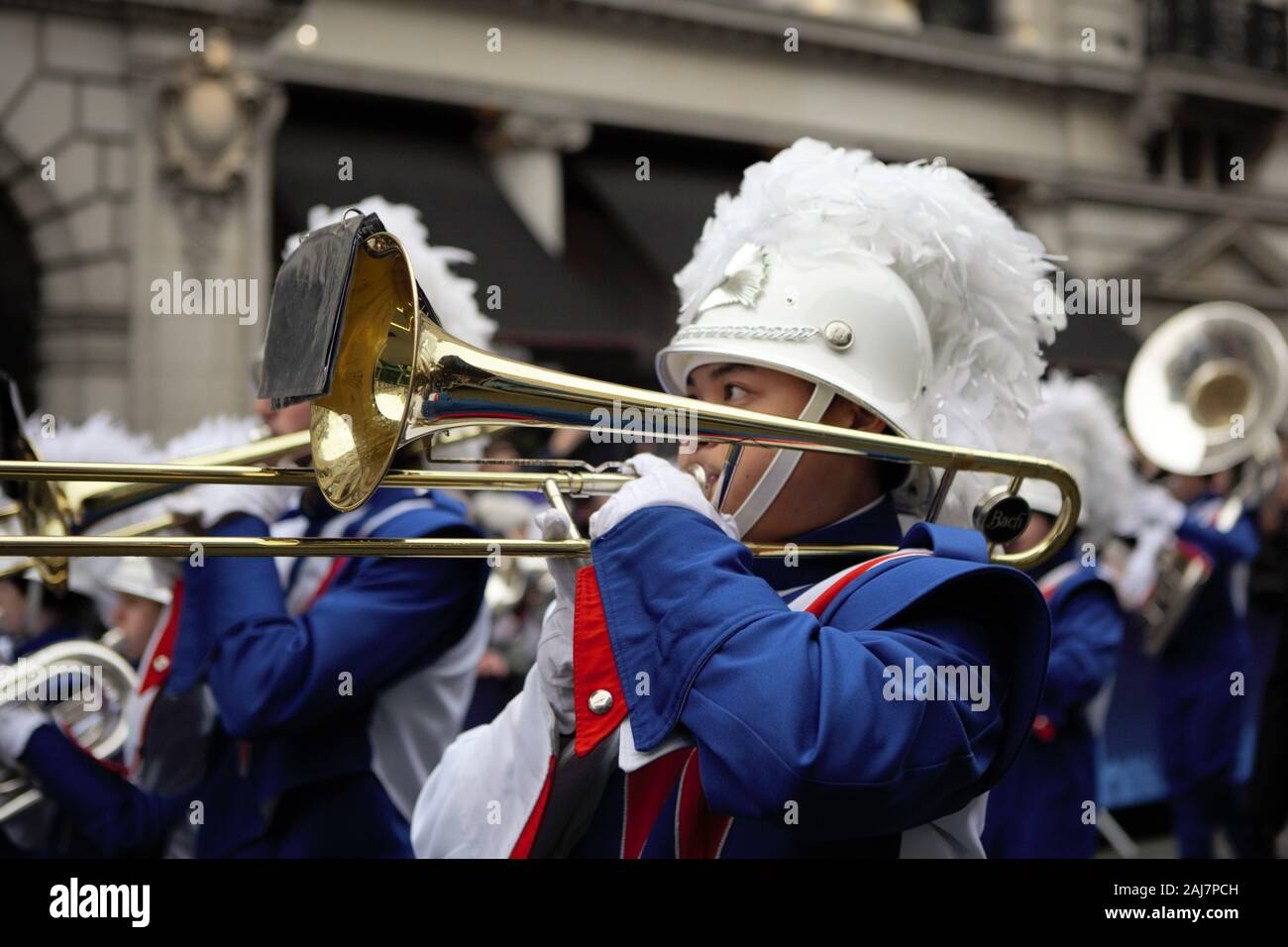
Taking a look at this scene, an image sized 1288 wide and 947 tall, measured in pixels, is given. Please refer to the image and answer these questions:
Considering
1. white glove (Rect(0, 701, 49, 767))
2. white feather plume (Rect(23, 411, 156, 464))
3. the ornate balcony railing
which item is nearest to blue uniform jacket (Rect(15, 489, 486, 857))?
white glove (Rect(0, 701, 49, 767))

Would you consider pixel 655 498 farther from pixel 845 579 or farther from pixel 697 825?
pixel 697 825

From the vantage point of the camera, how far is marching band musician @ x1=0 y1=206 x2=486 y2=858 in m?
2.76

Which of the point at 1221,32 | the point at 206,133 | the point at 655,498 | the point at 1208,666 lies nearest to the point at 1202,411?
the point at 1208,666

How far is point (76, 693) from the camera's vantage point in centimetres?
356

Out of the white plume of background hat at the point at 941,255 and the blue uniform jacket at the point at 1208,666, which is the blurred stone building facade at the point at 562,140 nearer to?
the blue uniform jacket at the point at 1208,666

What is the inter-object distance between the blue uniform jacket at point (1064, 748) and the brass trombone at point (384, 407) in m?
2.11

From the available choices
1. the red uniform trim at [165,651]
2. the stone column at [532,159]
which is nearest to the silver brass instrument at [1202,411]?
the red uniform trim at [165,651]

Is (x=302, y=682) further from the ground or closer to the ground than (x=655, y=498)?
closer to the ground

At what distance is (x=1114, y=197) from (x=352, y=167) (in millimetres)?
7282

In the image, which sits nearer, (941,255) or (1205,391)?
(941,255)

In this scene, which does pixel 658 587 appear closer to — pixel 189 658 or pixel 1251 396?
pixel 189 658

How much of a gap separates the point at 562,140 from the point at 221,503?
7.71 m

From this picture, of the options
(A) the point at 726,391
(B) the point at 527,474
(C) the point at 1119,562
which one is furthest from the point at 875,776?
(C) the point at 1119,562

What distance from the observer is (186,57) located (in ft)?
26.5
